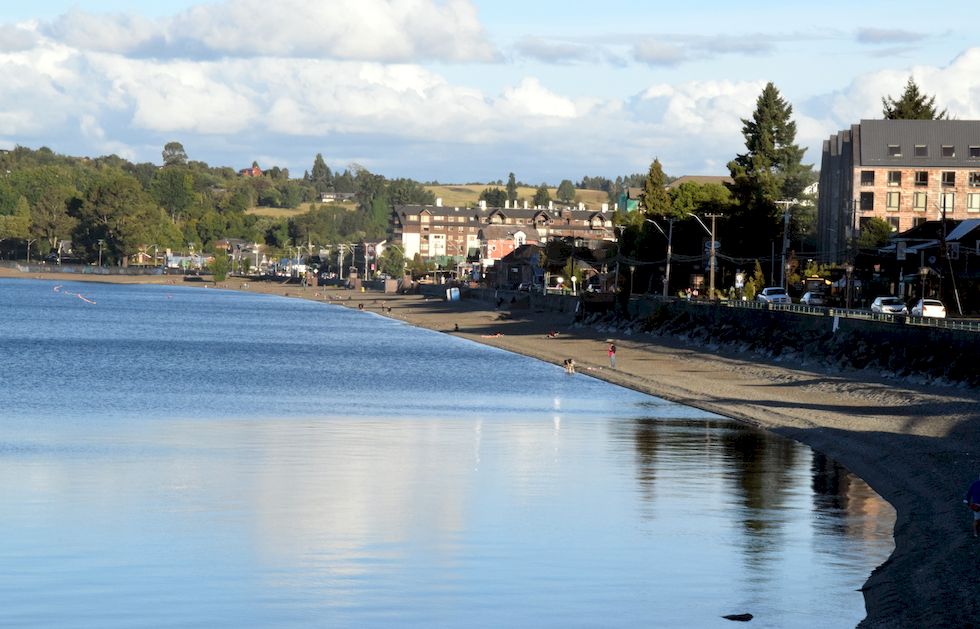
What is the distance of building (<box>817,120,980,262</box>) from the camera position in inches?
5084

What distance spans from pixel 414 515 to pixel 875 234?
9618 cm

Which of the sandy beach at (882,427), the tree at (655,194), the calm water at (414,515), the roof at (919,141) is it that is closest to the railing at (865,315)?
the sandy beach at (882,427)

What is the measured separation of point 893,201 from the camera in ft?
426

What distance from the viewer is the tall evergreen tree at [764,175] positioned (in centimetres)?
12350

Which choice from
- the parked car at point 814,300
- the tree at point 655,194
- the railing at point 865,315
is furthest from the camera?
the tree at point 655,194

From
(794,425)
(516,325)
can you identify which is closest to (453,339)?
(516,325)

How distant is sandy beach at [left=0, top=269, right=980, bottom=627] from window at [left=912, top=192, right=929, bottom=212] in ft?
133

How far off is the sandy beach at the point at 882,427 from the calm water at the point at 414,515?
81 cm

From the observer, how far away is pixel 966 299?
85062 millimetres

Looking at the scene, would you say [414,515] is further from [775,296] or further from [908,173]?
[908,173]

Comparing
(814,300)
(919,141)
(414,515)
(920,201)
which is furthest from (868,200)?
(414,515)

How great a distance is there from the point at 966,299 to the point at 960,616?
69759 mm

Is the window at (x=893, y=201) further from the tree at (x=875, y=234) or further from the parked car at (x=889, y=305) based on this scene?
the parked car at (x=889, y=305)

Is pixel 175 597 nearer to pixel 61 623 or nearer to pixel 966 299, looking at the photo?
pixel 61 623
